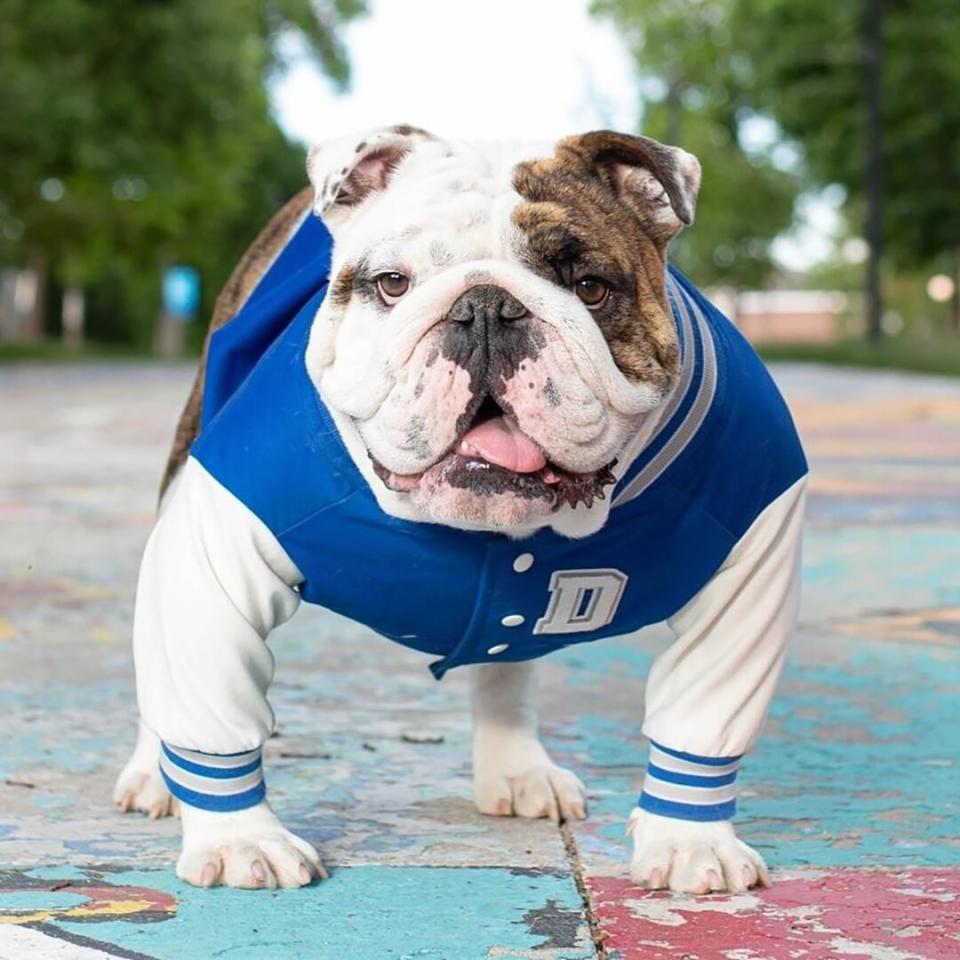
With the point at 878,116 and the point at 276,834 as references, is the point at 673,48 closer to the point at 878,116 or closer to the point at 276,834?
the point at 878,116

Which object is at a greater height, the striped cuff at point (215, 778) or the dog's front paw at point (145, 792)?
the striped cuff at point (215, 778)

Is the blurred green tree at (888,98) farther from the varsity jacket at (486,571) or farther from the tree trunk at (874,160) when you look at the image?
the varsity jacket at (486,571)

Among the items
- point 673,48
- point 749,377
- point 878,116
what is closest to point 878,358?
point 878,116

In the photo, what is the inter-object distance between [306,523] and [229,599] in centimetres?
19

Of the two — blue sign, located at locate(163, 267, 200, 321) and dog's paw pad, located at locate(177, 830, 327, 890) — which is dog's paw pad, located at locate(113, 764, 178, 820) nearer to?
dog's paw pad, located at locate(177, 830, 327, 890)

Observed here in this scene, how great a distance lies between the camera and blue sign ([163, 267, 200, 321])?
54156 mm

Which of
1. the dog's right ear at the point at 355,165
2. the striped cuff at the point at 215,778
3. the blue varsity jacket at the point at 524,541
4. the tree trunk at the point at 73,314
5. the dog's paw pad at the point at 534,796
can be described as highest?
the dog's right ear at the point at 355,165

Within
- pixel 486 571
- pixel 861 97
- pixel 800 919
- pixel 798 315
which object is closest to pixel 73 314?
pixel 861 97

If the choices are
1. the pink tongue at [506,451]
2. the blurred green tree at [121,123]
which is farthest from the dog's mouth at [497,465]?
the blurred green tree at [121,123]

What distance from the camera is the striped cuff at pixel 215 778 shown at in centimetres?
335

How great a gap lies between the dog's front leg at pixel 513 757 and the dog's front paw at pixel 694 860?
1.29ft

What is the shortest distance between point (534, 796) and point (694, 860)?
534 millimetres

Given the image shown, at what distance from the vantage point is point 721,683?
11.2ft

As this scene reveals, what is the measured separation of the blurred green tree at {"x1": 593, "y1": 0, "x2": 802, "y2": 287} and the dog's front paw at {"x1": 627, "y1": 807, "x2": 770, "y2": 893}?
46.4 m
